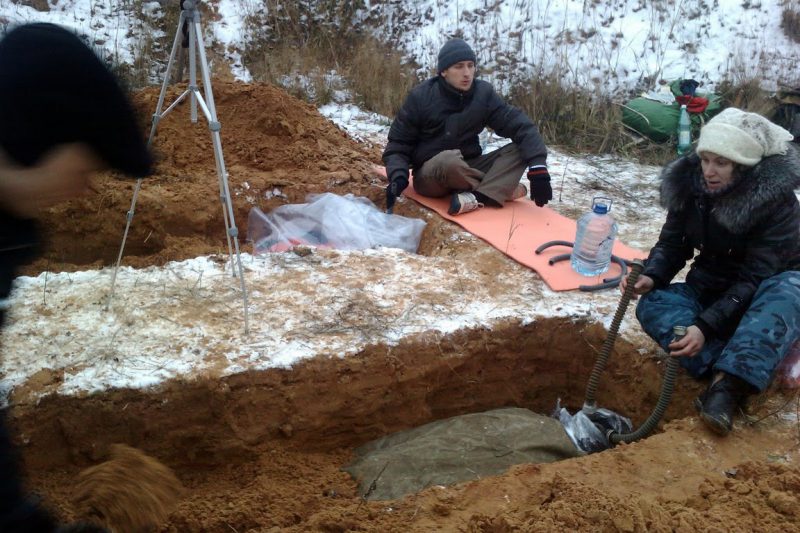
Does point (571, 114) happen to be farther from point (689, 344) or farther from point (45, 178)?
point (45, 178)

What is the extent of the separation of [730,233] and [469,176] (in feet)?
7.22

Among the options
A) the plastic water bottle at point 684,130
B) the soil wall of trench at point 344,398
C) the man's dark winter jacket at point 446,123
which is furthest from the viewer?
the plastic water bottle at point 684,130

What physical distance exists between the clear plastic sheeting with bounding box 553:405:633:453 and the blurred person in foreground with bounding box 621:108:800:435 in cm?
42

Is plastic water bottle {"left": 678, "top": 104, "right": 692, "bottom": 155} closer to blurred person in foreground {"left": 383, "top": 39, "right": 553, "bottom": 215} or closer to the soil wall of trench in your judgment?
blurred person in foreground {"left": 383, "top": 39, "right": 553, "bottom": 215}

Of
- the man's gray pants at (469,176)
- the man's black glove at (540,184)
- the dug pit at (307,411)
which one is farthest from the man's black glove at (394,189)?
the dug pit at (307,411)

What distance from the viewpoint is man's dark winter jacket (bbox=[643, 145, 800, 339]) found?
9.24ft

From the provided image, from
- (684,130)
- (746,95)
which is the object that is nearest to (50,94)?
(684,130)

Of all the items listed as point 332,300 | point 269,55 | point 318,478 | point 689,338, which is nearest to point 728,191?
point 689,338

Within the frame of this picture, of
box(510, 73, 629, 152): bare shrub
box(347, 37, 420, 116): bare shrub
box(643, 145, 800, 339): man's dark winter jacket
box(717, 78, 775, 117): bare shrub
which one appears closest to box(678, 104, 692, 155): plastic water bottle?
box(510, 73, 629, 152): bare shrub

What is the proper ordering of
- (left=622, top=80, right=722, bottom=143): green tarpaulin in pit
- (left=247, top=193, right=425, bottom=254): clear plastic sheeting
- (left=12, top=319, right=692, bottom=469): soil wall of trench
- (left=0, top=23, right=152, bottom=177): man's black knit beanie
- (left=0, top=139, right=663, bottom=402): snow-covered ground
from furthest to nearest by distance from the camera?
1. (left=622, top=80, right=722, bottom=143): green tarpaulin in pit
2. (left=247, top=193, right=425, bottom=254): clear plastic sheeting
3. (left=0, top=139, right=663, bottom=402): snow-covered ground
4. (left=12, top=319, right=692, bottom=469): soil wall of trench
5. (left=0, top=23, right=152, bottom=177): man's black knit beanie

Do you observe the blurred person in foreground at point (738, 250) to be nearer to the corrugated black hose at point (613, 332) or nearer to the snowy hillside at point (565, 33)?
the corrugated black hose at point (613, 332)

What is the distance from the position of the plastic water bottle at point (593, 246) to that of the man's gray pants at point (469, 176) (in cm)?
99

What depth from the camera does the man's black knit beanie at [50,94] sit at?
1341 millimetres

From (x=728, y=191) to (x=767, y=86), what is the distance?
5684 mm
